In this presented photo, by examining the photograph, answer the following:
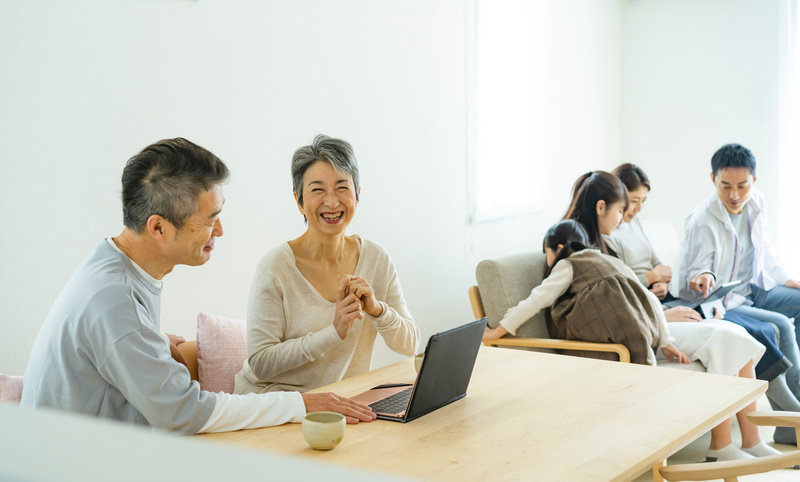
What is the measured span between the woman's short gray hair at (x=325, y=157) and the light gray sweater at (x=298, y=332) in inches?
9.9

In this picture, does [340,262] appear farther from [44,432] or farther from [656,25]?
[656,25]

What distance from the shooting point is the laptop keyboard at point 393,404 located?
1788 millimetres

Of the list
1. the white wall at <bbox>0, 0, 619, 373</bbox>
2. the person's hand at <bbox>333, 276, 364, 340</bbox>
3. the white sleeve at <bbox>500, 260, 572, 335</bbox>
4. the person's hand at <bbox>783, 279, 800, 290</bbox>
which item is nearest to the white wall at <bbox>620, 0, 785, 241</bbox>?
the person's hand at <bbox>783, 279, 800, 290</bbox>

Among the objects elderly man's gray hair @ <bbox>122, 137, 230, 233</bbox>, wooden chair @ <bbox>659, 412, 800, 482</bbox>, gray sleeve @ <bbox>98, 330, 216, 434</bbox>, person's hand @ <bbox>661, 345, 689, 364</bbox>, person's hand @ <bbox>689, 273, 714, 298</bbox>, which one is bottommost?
person's hand @ <bbox>661, 345, 689, 364</bbox>

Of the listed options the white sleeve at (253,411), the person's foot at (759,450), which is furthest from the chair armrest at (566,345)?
the white sleeve at (253,411)

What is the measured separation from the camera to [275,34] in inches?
126

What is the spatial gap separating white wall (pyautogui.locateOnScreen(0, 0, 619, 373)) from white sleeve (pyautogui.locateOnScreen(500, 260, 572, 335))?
2.55 ft

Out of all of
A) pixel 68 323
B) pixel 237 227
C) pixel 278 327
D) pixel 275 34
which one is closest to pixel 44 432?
pixel 68 323

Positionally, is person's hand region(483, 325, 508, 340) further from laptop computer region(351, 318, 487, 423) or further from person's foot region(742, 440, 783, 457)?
laptop computer region(351, 318, 487, 423)

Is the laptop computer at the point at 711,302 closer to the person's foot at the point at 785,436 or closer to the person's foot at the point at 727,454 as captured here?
the person's foot at the point at 785,436

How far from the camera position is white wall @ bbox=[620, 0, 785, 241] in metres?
5.38

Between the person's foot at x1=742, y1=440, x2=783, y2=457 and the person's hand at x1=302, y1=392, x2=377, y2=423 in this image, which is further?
the person's foot at x1=742, y1=440, x2=783, y2=457

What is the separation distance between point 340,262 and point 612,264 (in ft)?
4.52

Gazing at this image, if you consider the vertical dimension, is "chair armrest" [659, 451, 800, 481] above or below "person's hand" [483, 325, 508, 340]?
above
